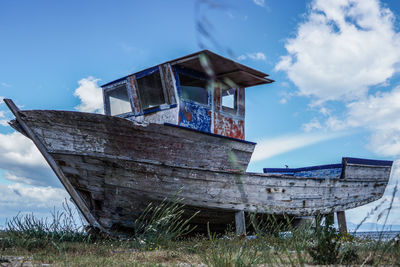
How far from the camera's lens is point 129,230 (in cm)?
687

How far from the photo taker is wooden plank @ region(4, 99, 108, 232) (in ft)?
20.1

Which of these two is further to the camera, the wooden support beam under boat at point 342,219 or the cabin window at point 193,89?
the wooden support beam under boat at point 342,219

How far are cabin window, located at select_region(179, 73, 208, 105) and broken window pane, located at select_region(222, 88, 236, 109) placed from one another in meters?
0.58

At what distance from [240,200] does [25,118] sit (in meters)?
4.70

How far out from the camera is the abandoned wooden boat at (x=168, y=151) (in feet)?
20.1

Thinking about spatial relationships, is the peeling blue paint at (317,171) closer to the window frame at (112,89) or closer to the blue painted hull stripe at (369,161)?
the blue painted hull stripe at (369,161)

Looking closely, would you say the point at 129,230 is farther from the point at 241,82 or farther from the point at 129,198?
the point at 241,82

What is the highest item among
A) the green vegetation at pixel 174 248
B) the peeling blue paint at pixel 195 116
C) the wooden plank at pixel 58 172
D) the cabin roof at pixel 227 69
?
the cabin roof at pixel 227 69

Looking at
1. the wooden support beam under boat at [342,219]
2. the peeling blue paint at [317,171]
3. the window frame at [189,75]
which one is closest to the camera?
the window frame at [189,75]

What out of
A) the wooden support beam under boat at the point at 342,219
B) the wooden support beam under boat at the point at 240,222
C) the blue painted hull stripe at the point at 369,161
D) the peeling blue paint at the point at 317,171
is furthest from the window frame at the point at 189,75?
the wooden support beam under boat at the point at 342,219

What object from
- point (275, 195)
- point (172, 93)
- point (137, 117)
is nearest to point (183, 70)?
point (172, 93)

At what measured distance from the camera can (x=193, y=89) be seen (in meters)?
7.64

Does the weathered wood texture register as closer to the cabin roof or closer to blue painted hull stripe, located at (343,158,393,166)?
the cabin roof

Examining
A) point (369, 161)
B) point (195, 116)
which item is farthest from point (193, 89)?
point (369, 161)
